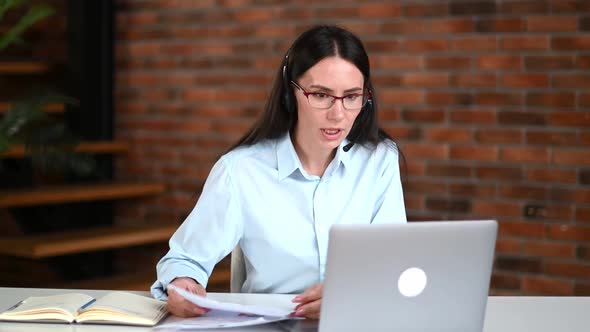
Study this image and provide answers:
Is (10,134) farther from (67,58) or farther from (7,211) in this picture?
(67,58)

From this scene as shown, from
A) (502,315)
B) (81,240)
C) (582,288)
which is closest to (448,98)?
(582,288)

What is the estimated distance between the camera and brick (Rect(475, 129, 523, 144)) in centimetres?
350

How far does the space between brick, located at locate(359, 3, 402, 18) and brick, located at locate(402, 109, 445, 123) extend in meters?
0.42

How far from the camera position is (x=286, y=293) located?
2215 mm

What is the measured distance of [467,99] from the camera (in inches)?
142

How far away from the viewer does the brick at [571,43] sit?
3345 mm

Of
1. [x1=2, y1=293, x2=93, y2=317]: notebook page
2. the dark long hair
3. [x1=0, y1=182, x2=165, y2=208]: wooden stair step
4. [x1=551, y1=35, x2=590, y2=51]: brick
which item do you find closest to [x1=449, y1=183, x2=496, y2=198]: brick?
[x1=551, y1=35, x2=590, y2=51]: brick

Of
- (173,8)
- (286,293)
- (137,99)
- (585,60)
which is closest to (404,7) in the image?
(585,60)

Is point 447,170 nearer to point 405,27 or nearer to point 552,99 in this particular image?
point 552,99

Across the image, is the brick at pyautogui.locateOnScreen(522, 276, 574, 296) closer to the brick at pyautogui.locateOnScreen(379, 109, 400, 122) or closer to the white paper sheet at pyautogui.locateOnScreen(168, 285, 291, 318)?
the brick at pyautogui.locateOnScreen(379, 109, 400, 122)

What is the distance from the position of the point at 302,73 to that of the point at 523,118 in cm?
159

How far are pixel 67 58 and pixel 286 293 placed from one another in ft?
9.65

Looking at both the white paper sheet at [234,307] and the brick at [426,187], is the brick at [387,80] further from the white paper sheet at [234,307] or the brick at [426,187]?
the white paper sheet at [234,307]

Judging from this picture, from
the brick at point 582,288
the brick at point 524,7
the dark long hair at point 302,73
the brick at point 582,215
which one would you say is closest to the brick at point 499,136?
the brick at point 582,215
